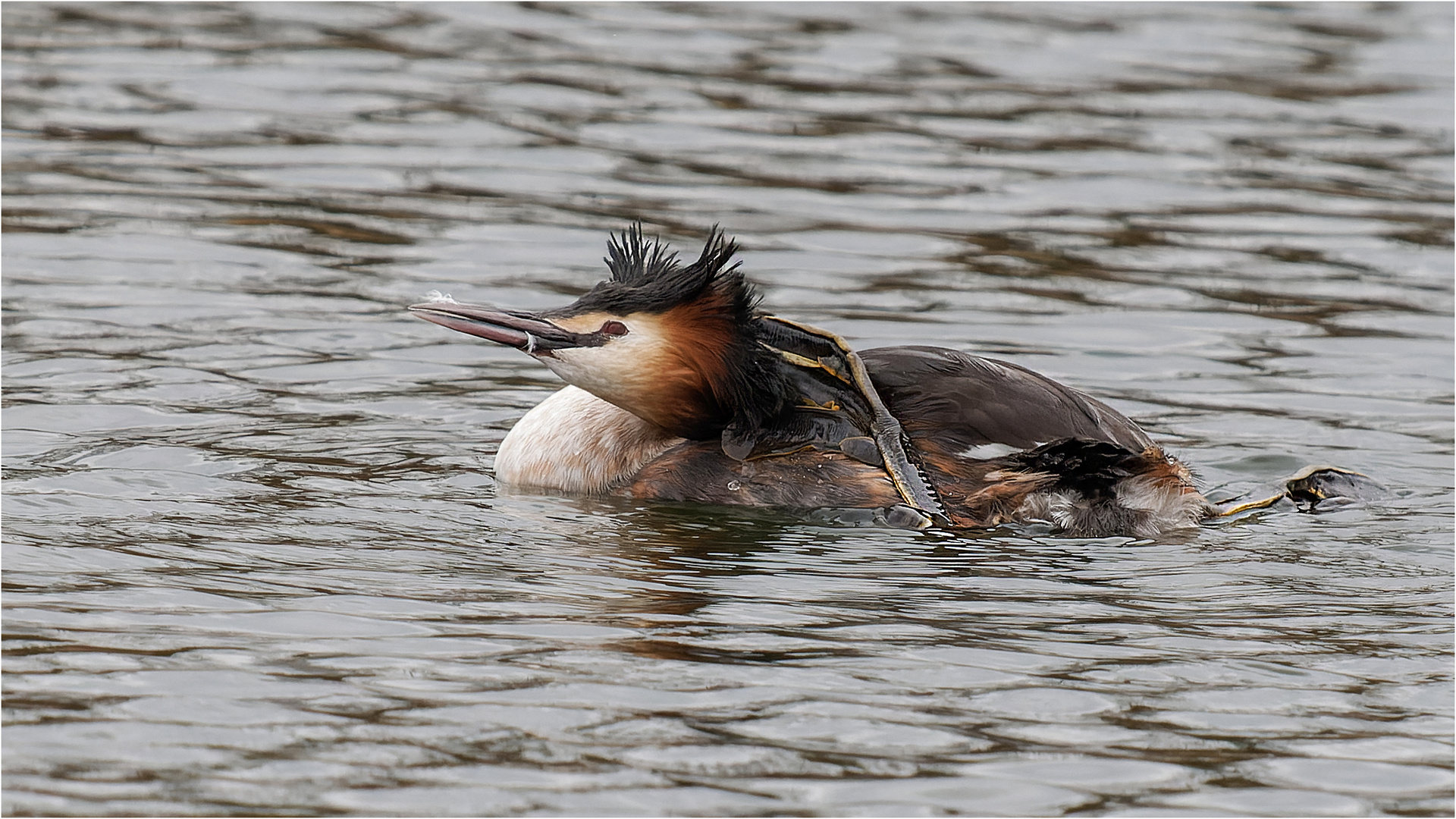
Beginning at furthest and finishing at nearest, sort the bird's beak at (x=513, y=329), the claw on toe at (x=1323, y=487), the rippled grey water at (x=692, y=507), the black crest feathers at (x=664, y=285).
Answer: the claw on toe at (x=1323, y=487) → the bird's beak at (x=513, y=329) → the black crest feathers at (x=664, y=285) → the rippled grey water at (x=692, y=507)

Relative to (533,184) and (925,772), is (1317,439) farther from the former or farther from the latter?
(533,184)

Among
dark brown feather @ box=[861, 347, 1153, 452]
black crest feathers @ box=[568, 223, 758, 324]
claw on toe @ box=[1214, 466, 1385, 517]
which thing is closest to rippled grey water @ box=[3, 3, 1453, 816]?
claw on toe @ box=[1214, 466, 1385, 517]

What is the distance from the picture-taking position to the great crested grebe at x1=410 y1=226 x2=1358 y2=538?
6.67 m

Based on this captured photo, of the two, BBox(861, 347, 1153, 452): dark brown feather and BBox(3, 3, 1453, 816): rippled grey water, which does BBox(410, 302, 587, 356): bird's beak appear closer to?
BBox(3, 3, 1453, 816): rippled grey water

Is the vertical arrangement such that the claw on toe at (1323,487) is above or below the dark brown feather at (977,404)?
below

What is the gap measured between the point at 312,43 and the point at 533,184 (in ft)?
11.7

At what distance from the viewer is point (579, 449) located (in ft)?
24.0

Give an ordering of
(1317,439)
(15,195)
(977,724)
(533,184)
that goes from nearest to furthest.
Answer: (977,724)
(1317,439)
(15,195)
(533,184)

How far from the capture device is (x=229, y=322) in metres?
9.51

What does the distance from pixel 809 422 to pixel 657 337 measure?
0.57m

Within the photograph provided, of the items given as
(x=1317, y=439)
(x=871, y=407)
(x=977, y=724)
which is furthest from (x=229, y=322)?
(x=977, y=724)

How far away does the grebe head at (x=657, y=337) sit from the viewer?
6.89 meters

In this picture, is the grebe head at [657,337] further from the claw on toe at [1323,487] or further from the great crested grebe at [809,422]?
the claw on toe at [1323,487]

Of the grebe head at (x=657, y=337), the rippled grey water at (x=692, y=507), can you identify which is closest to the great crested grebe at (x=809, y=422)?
the grebe head at (x=657, y=337)
